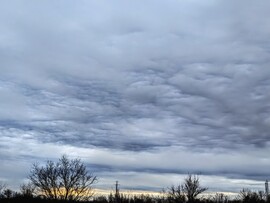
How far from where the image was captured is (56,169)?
50.0 metres

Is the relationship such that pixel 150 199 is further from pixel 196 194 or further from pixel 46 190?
pixel 46 190

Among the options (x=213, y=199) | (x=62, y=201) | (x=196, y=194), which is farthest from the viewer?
(x=213, y=199)

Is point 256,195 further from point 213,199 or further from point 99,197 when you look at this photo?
point 99,197

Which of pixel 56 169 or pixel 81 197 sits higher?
pixel 56 169

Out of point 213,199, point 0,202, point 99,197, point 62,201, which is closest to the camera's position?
point 62,201

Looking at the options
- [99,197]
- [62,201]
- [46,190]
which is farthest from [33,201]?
[99,197]

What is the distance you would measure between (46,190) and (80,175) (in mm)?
4152

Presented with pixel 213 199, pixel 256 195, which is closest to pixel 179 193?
pixel 213 199

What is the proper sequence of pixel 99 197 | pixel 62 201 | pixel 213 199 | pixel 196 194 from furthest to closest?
pixel 99 197 → pixel 213 199 → pixel 196 194 → pixel 62 201

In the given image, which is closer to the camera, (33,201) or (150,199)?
(33,201)

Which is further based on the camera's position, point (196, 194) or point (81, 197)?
point (196, 194)

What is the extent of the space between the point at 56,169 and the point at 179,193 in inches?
813

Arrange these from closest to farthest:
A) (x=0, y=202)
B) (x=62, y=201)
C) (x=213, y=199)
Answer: (x=62, y=201) → (x=0, y=202) → (x=213, y=199)

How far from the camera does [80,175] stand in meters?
49.1
